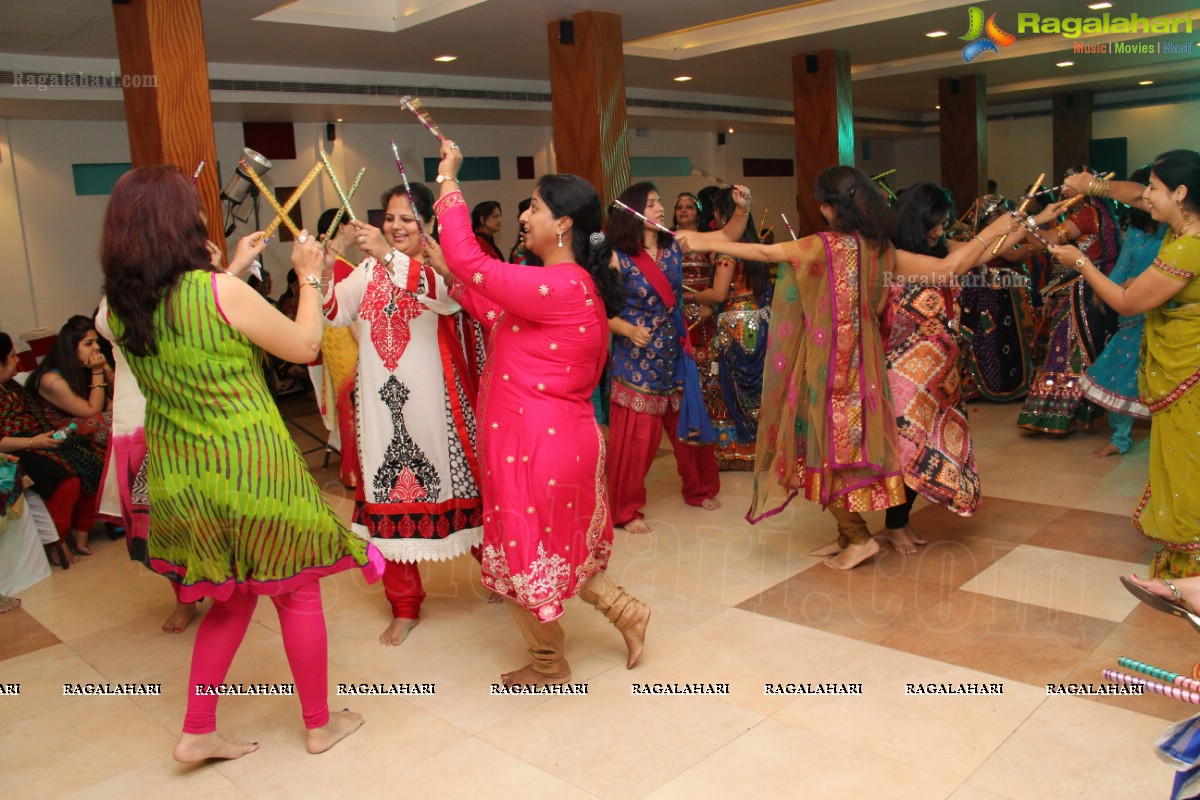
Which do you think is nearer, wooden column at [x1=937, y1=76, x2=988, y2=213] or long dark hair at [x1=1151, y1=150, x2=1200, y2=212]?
long dark hair at [x1=1151, y1=150, x2=1200, y2=212]

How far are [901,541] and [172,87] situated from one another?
A: 337 centimetres

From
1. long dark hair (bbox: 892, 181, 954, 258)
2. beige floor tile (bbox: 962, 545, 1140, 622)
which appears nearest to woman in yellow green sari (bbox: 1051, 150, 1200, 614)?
beige floor tile (bbox: 962, 545, 1140, 622)

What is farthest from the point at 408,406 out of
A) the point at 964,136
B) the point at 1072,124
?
the point at 1072,124

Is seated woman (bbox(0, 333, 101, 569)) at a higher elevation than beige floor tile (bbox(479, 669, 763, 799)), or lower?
higher

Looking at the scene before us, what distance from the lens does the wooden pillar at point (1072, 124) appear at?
12.7 m

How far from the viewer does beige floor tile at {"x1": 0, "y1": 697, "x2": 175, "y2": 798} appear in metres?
2.52

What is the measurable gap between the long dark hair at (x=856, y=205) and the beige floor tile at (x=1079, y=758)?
1629mm

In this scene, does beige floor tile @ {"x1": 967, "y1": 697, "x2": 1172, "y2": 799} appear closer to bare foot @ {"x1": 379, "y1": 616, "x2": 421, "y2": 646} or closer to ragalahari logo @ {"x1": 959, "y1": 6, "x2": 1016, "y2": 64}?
bare foot @ {"x1": 379, "y1": 616, "x2": 421, "y2": 646}

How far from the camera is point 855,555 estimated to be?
12.0 feet

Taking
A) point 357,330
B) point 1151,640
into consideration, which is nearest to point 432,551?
point 357,330

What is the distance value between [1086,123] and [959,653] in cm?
1199

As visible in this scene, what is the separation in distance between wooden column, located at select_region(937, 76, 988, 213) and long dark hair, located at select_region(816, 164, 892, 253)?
7045 mm

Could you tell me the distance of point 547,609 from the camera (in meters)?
2.63

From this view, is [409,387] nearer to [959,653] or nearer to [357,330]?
[357,330]
